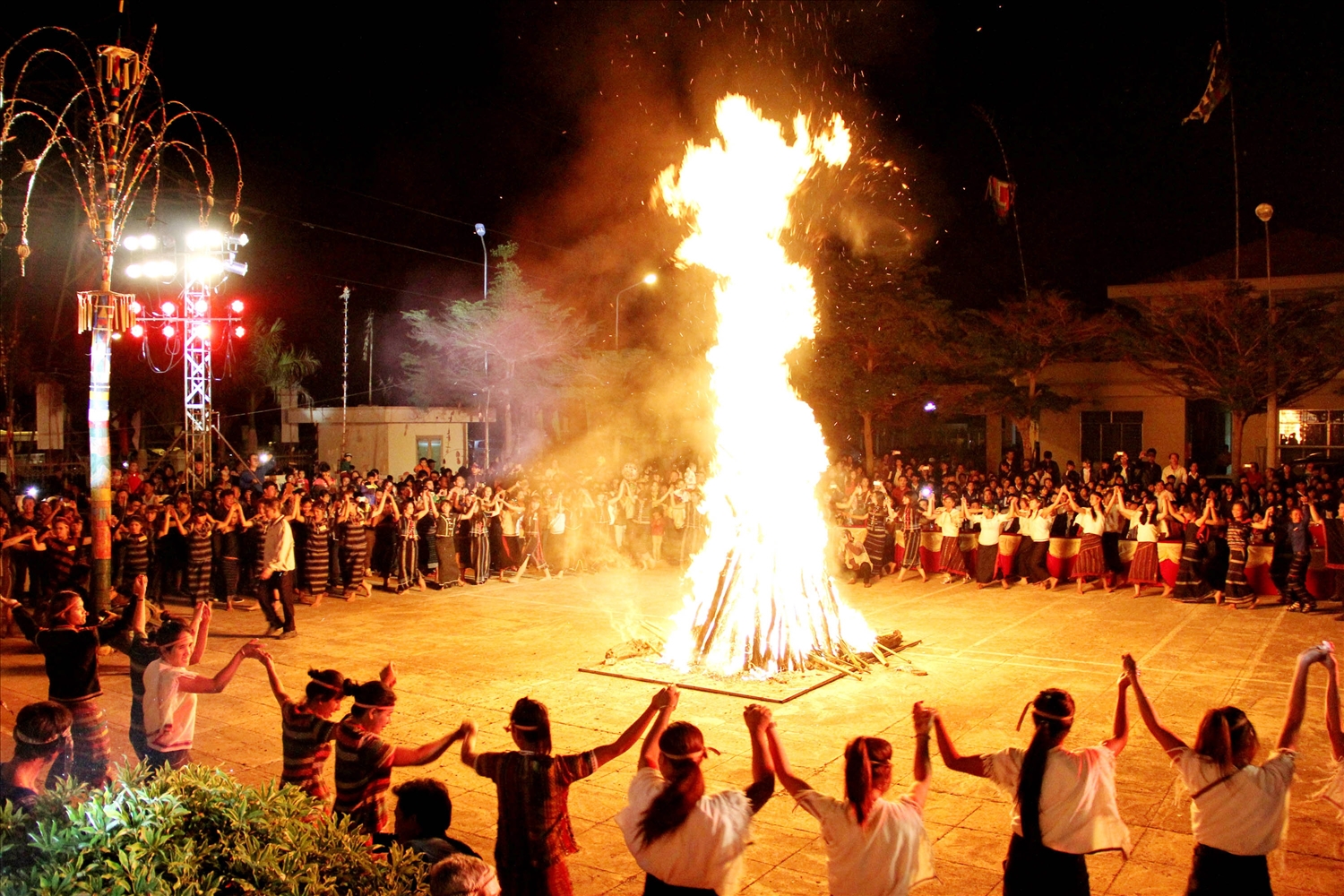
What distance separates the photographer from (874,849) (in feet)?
11.4

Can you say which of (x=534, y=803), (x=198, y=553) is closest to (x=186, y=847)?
(x=534, y=803)

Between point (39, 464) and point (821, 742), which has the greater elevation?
point (39, 464)

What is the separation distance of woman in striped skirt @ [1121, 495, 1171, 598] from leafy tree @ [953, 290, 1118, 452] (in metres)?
9.69

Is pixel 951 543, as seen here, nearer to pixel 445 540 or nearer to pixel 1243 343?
pixel 445 540

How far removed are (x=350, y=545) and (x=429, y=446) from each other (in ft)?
67.3

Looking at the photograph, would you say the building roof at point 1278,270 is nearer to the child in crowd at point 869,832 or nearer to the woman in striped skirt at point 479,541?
the woman in striped skirt at point 479,541

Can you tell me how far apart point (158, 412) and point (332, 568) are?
23192 mm

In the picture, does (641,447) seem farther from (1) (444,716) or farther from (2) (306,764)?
(2) (306,764)

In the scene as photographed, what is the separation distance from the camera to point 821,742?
7836mm

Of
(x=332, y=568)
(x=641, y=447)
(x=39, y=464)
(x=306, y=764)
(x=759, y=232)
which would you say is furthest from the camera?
(x=641, y=447)

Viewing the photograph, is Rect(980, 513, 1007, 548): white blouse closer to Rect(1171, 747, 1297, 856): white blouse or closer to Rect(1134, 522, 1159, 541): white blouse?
Rect(1134, 522, 1159, 541): white blouse

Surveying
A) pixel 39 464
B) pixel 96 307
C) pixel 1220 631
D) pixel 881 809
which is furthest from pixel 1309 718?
pixel 39 464

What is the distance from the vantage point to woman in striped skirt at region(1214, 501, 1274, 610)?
551 inches

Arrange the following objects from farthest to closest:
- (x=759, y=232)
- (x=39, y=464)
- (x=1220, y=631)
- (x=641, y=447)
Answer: (x=641, y=447) < (x=39, y=464) < (x=1220, y=631) < (x=759, y=232)
